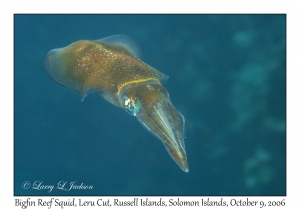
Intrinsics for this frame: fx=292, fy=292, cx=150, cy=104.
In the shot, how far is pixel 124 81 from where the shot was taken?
439 cm

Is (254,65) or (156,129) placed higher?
(254,65)

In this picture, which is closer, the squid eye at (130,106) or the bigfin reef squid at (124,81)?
the bigfin reef squid at (124,81)

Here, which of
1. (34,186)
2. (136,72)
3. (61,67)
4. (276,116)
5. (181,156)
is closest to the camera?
(181,156)

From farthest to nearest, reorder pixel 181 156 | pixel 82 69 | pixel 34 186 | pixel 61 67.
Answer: pixel 34 186
pixel 61 67
pixel 82 69
pixel 181 156

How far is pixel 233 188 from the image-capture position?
8617 millimetres

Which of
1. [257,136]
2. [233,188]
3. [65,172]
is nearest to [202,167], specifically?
[233,188]

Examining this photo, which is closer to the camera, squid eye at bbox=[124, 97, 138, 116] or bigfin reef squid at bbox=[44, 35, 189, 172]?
bigfin reef squid at bbox=[44, 35, 189, 172]

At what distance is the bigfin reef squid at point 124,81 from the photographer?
142 inches

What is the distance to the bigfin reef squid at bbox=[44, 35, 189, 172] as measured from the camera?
11.8ft

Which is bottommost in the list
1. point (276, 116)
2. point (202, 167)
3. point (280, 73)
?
point (202, 167)

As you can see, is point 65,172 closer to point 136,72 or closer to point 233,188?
point 233,188

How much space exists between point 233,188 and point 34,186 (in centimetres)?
594

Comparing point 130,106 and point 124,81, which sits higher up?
point 124,81

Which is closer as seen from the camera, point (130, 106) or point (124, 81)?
point (130, 106)
